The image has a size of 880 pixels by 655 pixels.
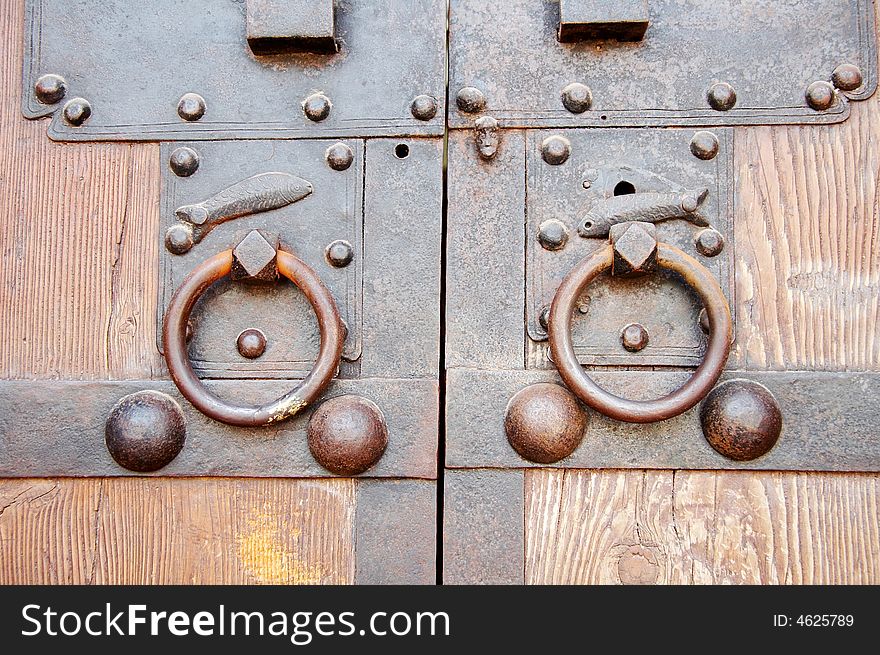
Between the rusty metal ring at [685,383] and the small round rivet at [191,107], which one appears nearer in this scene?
the rusty metal ring at [685,383]

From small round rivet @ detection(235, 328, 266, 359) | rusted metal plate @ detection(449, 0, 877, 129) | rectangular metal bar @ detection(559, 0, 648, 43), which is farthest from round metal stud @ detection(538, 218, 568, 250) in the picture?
small round rivet @ detection(235, 328, 266, 359)

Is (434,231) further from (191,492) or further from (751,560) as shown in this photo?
(751,560)

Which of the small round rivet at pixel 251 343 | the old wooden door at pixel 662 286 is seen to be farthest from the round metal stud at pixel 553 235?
the small round rivet at pixel 251 343

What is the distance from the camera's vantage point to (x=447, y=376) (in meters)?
0.80

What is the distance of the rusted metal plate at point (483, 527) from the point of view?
0.80m

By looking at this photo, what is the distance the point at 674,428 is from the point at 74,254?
700mm

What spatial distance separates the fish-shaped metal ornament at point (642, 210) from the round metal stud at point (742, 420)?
193 millimetres

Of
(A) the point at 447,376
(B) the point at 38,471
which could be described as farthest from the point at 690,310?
(B) the point at 38,471

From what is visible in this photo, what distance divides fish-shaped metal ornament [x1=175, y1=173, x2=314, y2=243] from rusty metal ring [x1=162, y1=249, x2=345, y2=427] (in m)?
0.08

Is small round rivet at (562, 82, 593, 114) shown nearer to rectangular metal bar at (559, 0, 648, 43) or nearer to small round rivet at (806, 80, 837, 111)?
rectangular metal bar at (559, 0, 648, 43)

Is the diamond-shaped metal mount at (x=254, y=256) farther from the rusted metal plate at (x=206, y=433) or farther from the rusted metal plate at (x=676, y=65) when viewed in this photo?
the rusted metal plate at (x=676, y=65)

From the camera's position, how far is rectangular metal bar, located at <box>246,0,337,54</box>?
2.71 ft

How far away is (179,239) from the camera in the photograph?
0.83 metres

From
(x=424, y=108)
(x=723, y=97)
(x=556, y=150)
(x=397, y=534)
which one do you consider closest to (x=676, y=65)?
(x=723, y=97)
